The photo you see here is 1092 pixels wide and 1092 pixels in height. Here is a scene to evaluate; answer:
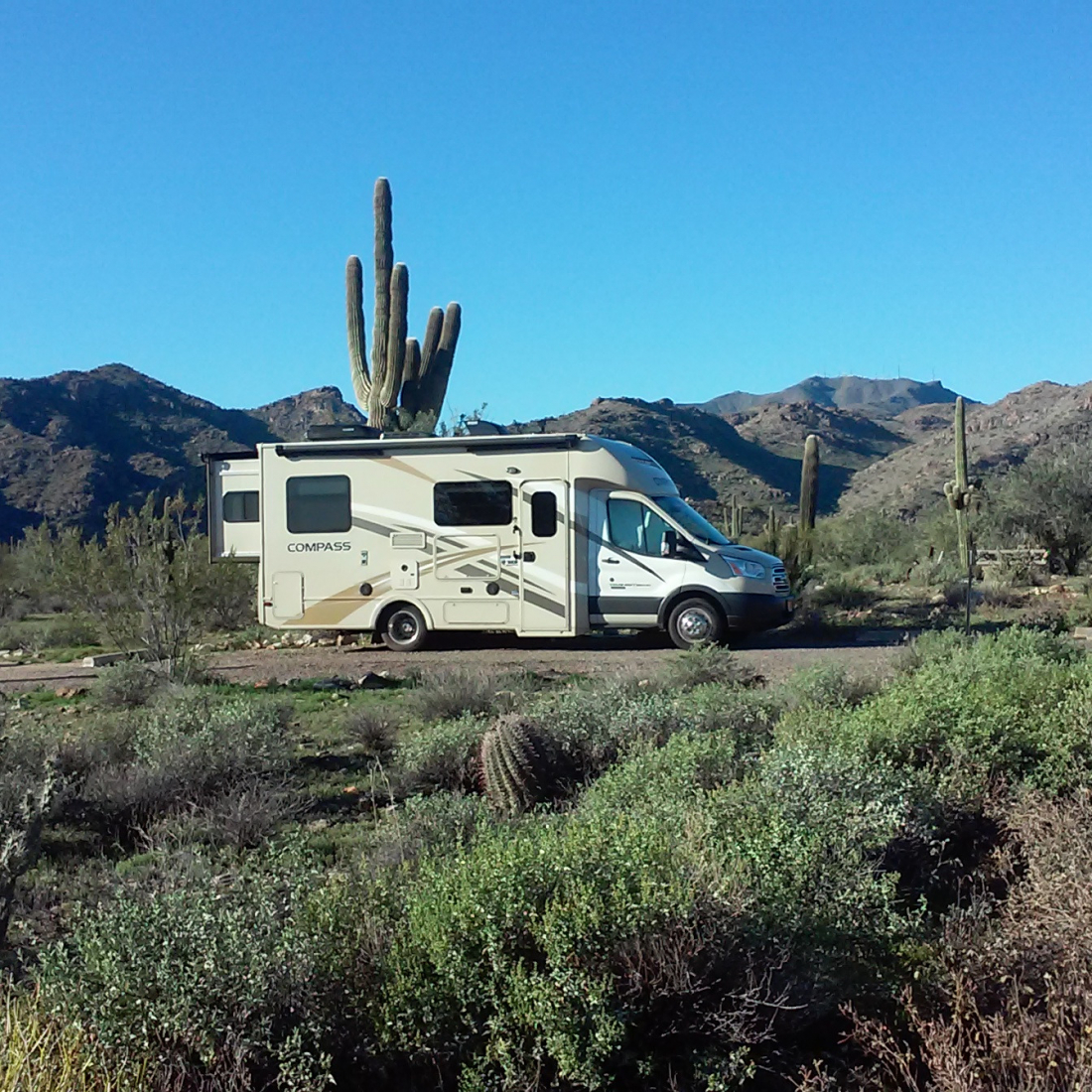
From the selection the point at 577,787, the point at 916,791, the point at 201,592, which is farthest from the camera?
the point at 201,592

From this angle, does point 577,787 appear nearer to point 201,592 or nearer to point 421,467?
point 201,592

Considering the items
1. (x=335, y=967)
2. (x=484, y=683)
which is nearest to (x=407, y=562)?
(x=484, y=683)

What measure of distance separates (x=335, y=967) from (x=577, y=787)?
343cm

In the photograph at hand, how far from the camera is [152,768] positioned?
277 inches

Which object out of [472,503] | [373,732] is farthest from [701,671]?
[472,503]

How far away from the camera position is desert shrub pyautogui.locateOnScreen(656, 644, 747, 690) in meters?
10.5

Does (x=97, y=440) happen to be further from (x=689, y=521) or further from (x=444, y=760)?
(x=444, y=760)

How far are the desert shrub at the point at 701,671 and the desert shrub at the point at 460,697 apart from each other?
53.1 inches

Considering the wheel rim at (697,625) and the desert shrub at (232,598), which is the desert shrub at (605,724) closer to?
the wheel rim at (697,625)

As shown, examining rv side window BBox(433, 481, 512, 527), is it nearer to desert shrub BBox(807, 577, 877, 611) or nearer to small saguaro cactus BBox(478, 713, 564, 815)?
desert shrub BBox(807, 577, 877, 611)

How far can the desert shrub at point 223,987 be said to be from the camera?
3.21 metres

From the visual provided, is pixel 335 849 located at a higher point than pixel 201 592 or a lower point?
lower

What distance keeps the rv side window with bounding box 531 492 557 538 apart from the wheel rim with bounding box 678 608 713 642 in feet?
6.84

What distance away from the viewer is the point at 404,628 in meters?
16.2
